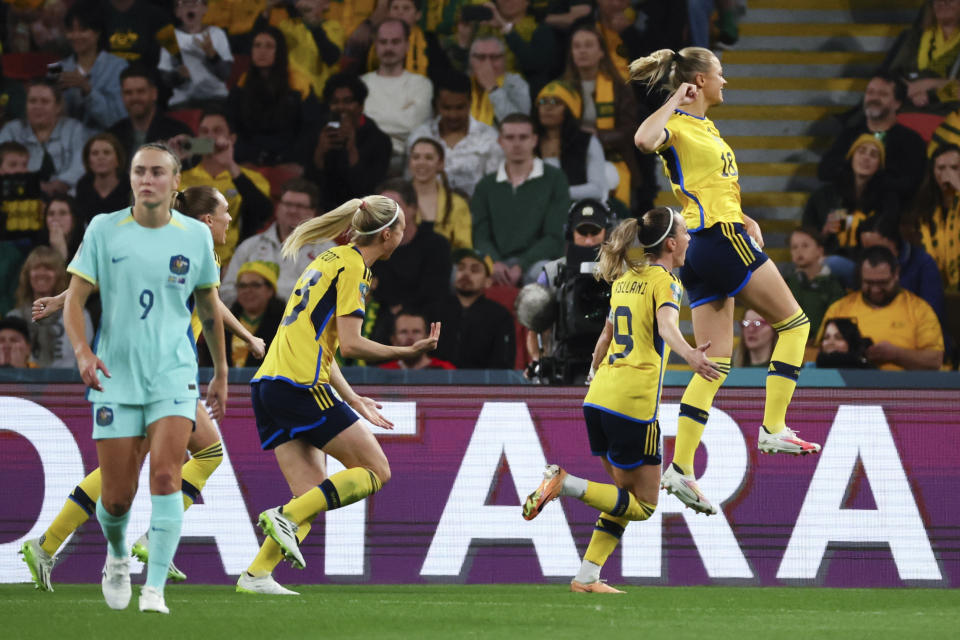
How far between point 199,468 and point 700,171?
10.7ft

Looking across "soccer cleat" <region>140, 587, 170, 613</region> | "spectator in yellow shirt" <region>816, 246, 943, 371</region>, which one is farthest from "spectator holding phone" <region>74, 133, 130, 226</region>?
"soccer cleat" <region>140, 587, 170, 613</region>

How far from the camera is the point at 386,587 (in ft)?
30.2

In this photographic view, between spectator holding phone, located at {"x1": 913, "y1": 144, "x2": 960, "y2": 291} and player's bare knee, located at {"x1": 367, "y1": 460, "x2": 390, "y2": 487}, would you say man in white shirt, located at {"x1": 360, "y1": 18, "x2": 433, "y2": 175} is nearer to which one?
spectator holding phone, located at {"x1": 913, "y1": 144, "x2": 960, "y2": 291}

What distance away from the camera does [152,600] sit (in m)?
6.30

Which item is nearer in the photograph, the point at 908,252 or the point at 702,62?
the point at 702,62

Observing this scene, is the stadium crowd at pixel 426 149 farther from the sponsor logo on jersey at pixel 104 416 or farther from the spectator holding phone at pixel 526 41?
the sponsor logo on jersey at pixel 104 416

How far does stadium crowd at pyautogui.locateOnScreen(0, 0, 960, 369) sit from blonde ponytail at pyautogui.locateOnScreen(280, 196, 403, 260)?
3036 millimetres

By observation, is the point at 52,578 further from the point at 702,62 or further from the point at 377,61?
the point at 377,61

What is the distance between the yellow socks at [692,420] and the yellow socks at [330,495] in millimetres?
1662

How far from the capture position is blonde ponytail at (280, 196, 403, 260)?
800cm

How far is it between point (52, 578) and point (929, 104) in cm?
862

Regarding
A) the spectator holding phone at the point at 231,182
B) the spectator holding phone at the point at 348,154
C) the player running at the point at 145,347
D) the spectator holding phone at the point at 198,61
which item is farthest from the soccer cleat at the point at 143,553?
the spectator holding phone at the point at 198,61

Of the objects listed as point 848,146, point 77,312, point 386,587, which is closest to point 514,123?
point 848,146

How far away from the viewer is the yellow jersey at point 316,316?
7.80 meters
